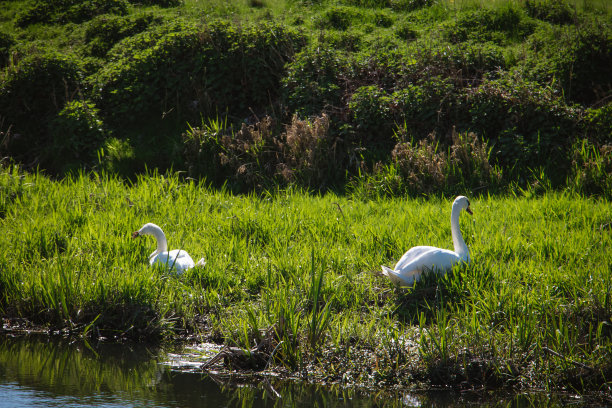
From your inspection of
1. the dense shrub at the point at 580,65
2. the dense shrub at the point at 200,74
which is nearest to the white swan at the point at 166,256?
the dense shrub at the point at 200,74

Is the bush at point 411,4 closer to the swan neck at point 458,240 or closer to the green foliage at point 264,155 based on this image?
the green foliage at point 264,155

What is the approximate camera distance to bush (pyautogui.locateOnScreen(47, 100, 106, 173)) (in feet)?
32.8

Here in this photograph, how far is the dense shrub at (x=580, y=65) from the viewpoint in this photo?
914 cm

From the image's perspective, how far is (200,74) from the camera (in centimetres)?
1076

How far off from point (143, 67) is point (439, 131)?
5.49 meters

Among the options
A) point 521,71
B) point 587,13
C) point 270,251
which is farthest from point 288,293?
point 587,13

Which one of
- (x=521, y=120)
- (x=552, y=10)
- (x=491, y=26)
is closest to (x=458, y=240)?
(x=521, y=120)

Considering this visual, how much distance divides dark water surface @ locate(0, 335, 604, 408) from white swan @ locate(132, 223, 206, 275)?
1.18 meters

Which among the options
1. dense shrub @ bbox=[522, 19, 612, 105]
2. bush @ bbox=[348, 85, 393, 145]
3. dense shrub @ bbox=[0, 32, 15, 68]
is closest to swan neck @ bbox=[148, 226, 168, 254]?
bush @ bbox=[348, 85, 393, 145]

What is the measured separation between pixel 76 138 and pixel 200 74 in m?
2.45

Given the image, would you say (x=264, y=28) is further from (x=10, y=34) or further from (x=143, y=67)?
(x=10, y=34)

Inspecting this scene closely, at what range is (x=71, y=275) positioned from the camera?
17.7ft

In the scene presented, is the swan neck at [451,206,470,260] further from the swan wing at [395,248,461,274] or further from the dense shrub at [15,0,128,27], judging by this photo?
the dense shrub at [15,0,128,27]

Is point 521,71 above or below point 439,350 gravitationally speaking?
above
